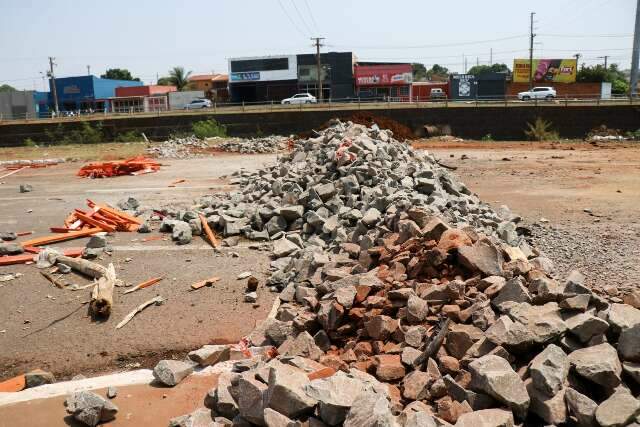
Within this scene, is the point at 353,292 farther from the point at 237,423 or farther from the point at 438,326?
the point at 237,423

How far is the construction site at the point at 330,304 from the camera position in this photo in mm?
3746

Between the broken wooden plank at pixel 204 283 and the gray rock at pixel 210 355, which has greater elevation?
the broken wooden plank at pixel 204 283

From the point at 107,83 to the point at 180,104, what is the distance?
10964mm

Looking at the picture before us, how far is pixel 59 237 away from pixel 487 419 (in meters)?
8.73

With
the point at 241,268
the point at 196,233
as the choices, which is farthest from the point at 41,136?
→ the point at 241,268

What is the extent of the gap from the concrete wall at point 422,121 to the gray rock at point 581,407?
2849cm

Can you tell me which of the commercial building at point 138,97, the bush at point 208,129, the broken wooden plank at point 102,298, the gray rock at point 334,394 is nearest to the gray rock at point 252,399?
the gray rock at point 334,394

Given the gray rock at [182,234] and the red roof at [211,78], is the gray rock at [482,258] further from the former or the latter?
the red roof at [211,78]

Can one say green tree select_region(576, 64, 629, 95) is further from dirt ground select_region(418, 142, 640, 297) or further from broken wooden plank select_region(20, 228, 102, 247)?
broken wooden plank select_region(20, 228, 102, 247)

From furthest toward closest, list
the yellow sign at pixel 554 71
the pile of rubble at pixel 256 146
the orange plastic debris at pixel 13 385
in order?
the yellow sign at pixel 554 71, the pile of rubble at pixel 256 146, the orange plastic debris at pixel 13 385

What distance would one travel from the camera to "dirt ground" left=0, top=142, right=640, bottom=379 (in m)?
6.20

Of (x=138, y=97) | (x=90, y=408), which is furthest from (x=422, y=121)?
(x=138, y=97)

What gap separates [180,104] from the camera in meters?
60.3

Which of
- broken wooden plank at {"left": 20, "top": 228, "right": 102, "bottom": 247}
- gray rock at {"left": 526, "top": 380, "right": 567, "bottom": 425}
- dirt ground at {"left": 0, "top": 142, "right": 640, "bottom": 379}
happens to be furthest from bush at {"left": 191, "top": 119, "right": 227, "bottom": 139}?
gray rock at {"left": 526, "top": 380, "right": 567, "bottom": 425}
